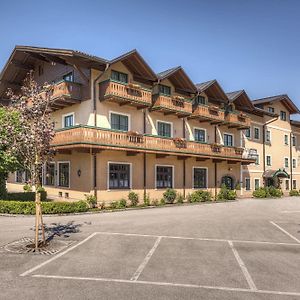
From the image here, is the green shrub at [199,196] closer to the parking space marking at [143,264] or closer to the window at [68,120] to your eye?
the window at [68,120]

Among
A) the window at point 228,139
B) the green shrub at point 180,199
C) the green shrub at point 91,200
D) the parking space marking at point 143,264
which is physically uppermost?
the window at point 228,139

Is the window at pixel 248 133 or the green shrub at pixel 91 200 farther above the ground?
the window at pixel 248 133

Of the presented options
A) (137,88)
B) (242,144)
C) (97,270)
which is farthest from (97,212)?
(242,144)

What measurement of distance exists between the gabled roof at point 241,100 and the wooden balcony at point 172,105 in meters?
7.77

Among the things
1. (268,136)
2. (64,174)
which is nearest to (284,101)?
(268,136)

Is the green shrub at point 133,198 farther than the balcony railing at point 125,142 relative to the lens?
Yes

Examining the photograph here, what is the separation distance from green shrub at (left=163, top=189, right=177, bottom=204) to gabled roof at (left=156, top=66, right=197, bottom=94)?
9578mm

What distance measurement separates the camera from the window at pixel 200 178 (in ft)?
107

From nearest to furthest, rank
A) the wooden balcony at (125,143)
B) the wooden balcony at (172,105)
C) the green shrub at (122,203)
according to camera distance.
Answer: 1. the wooden balcony at (125,143)
2. the green shrub at (122,203)
3. the wooden balcony at (172,105)

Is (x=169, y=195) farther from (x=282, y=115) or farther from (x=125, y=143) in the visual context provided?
(x=282, y=115)

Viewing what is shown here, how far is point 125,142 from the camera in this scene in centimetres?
2434

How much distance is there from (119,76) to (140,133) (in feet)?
16.0

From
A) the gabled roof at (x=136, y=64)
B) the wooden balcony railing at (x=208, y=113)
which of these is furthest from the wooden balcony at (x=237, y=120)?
the gabled roof at (x=136, y=64)

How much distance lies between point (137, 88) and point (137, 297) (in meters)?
19.9
